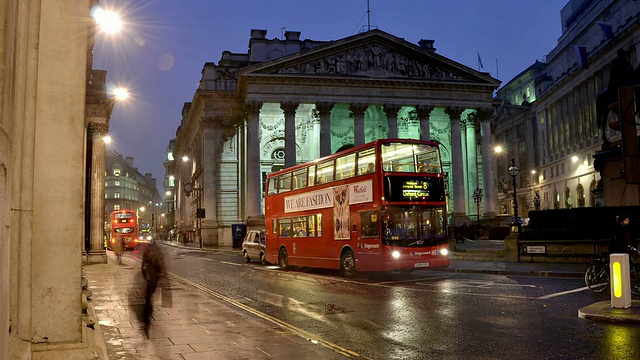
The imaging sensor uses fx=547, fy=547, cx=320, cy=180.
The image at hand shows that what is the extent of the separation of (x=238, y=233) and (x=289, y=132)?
34.6 ft

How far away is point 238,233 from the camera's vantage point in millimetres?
50156

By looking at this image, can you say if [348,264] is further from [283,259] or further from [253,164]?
[253,164]

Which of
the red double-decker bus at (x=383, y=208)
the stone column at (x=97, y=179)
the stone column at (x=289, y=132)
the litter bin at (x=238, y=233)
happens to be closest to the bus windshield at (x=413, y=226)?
the red double-decker bus at (x=383, y=208)

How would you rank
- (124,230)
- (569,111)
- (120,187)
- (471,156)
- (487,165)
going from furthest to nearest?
1. (120,187)
2. (569,111)
3. (471,156)
4. (487,165)
5. (124,230)

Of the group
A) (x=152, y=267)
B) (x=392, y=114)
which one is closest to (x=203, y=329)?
(x=152, y=267)

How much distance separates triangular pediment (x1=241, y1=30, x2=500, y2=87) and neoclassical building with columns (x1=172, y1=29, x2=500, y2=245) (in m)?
0.10

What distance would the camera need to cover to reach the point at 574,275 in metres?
17.8

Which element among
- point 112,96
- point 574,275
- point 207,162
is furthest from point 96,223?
point 207,162

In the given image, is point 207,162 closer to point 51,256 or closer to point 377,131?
point 377,131

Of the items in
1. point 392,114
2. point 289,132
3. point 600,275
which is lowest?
point 600,275

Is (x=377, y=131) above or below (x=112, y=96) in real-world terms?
above

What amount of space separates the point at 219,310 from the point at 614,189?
A: 16.1 metres

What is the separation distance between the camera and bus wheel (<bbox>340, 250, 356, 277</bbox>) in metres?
19.6

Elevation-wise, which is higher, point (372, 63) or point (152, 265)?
point (372, 63)
